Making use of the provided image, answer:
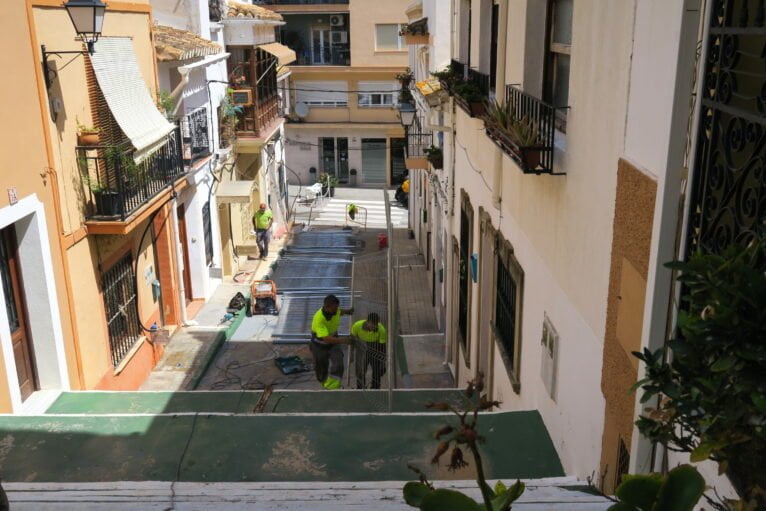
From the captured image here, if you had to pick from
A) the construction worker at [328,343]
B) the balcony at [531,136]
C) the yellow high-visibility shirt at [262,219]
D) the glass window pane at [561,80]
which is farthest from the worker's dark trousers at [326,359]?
the yellow high-visibility shirt at [262,219]

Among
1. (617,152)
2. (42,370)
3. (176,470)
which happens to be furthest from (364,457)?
(42,370)

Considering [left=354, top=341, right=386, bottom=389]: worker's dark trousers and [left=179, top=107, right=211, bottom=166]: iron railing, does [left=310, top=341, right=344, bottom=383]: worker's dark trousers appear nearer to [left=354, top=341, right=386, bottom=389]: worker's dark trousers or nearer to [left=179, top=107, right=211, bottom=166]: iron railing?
[left=354, top=341, right=386, bottom=389]: worker's dark trousers

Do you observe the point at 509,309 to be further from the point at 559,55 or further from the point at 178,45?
the point at 178,45

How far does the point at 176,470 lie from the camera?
19.3ft

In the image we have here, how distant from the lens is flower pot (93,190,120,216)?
405 inches

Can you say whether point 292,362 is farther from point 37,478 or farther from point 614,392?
point 614,392

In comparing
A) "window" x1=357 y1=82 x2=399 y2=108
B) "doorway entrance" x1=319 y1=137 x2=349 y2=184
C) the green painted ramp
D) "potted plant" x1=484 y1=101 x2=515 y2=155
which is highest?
"potted plant" x1=484 y1=101 x2=515 y2=155

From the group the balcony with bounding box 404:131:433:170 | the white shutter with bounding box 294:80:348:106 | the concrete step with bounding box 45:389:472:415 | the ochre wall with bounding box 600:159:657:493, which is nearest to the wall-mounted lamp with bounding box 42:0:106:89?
the concrete step with bounding box 45:389:472:415

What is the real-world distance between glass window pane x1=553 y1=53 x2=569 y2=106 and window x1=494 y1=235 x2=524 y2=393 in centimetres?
154

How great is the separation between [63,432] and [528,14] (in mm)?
5431

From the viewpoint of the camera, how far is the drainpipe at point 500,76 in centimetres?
729

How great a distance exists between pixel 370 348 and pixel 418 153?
313 inches

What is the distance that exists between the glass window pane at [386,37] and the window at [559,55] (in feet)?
86.9

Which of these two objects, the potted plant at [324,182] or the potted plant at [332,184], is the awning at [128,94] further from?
the potted plant at [332,184]
